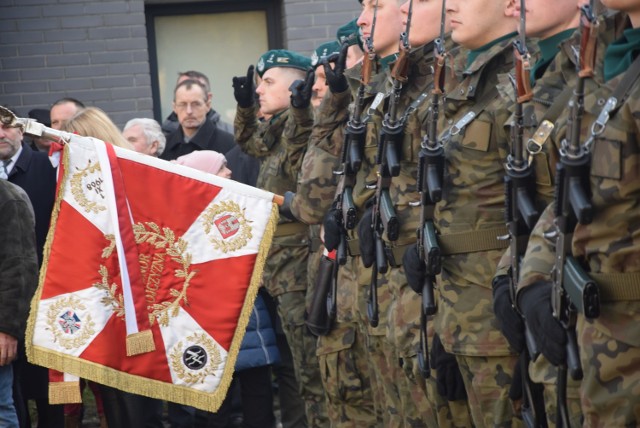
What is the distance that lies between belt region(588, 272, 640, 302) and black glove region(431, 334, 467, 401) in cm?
130

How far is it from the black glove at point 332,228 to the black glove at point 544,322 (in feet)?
7.08

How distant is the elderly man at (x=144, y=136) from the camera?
798 cm

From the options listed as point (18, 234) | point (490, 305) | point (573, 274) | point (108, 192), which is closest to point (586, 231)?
point (573, 274)

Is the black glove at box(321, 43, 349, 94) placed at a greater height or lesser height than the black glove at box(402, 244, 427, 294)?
greater

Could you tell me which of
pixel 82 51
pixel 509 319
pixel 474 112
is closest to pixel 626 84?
pixel 509 319

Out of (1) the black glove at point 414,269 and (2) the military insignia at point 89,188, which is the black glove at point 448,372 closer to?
(1) the black glove at point 414,269

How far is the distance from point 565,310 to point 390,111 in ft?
5.63

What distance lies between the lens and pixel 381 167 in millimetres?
4500

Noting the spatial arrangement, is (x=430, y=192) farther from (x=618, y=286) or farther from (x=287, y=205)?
(x=287, y=205)

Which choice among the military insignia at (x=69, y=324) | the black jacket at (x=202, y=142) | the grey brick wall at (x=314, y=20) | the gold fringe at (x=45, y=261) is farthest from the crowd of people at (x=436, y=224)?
the grey brick wall at (x=314, y=20)

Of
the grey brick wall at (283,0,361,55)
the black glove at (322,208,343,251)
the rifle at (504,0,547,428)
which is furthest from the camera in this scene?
the grey brick wall at (283,0,361,55)

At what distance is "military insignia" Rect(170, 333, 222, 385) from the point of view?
5.76 metres

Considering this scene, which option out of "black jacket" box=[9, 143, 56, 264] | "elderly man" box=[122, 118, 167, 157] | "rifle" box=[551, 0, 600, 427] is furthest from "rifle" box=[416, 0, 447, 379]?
"elderly man" box=[122, 118, 167, 157]

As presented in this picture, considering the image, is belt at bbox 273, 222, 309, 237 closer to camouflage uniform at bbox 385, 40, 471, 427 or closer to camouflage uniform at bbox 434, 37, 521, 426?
camouflage uniform at bbox 385, 40, 471, 427
